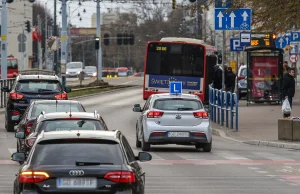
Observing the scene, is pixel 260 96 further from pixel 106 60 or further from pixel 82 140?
pixel 106 60

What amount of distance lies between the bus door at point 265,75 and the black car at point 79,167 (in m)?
34.0

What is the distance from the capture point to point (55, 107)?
22.6 metres

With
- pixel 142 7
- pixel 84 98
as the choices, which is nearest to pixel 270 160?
pixel 84 98

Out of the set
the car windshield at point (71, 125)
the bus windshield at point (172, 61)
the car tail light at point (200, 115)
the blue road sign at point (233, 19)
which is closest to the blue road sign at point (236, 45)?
the bus windshield at point (172, 61)

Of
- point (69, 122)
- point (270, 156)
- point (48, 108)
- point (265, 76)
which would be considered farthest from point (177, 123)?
point (265, 76)

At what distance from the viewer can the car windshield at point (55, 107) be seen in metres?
22.3

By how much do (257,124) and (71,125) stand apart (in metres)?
19.3

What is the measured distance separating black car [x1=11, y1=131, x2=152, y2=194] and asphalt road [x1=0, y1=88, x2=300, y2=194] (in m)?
5.19

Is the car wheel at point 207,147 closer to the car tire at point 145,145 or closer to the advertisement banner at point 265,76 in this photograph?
the car tire at point 145,145

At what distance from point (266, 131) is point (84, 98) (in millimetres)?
24922

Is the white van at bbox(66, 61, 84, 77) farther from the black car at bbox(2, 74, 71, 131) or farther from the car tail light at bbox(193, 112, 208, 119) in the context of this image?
the car tail light at bbox(193, 112, 208, 119)

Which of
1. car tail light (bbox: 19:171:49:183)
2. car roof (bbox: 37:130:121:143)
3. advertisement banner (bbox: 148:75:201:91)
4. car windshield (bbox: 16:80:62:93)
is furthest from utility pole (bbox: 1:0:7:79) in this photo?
car tail light (bbox: 19:171:49:183)

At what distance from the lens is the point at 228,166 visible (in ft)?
69.8

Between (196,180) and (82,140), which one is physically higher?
(82,140)
